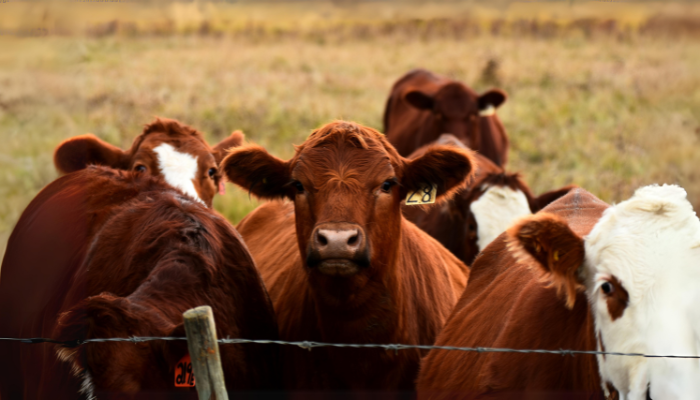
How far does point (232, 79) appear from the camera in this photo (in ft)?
68.0

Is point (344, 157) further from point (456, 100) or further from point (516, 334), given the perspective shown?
point (456, 100)

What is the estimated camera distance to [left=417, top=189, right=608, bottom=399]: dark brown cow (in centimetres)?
280

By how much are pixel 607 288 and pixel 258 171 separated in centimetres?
197

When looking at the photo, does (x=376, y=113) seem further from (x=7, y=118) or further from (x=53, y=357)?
(x=53, y=357)

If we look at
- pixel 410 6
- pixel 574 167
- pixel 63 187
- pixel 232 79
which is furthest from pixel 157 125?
pixel 232 79

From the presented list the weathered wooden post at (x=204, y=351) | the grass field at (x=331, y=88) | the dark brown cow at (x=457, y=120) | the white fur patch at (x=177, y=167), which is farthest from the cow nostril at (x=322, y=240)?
the dark brown cow at (x=457, y=120)

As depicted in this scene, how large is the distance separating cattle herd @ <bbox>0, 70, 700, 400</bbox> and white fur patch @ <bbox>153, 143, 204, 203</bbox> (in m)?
0.01

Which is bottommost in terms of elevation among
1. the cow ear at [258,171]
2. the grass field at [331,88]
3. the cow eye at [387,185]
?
the grass field at [331,88]

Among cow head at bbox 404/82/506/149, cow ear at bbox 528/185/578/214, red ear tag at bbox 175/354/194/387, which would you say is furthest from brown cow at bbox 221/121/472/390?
cow head at bbox 404/82/506/149

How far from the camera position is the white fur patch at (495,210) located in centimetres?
606

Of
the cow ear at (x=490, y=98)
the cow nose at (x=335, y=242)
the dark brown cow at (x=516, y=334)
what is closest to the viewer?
the dark brown cow at (x=516, y=334)

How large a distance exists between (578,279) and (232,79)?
18.8 metres

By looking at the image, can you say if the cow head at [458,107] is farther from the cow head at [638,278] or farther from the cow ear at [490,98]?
the cow head at [638,278]

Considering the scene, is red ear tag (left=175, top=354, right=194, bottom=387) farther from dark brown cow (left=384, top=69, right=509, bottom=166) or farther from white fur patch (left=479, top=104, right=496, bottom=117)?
white fur patch (left=479, top=104, right=496, bottom=117)
